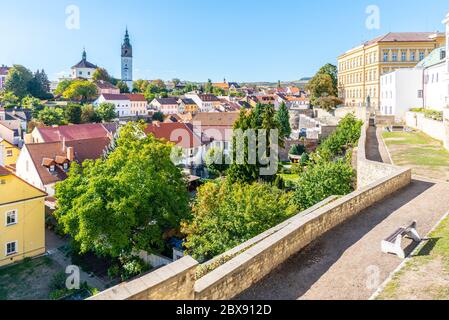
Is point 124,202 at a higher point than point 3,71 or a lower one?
lower

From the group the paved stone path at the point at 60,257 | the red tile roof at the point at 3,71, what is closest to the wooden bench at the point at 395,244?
the paved stone path at the point at 60,257

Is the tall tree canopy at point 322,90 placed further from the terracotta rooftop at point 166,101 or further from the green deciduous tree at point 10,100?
the green deciduous tree at point 10,100

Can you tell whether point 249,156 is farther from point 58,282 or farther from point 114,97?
point 114,97

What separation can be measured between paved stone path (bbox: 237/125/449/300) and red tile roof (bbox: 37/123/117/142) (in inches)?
1462

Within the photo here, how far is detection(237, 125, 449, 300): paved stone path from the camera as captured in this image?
24.4ft

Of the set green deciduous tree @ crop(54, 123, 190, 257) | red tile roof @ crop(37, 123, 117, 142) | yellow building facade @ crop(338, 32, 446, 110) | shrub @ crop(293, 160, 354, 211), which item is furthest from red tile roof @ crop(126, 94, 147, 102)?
shrub @ crop(293, 160, 354, 211)

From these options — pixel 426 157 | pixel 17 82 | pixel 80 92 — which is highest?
→ pixel 17 82

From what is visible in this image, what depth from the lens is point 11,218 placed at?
22.1 metres

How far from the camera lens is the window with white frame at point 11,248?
21859 millimetres

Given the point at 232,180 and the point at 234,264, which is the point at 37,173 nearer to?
the point at 232,180

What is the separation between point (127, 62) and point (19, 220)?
131 m

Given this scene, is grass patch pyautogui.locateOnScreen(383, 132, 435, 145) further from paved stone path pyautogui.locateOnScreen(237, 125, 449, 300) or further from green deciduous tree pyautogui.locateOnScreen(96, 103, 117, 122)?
green deciduous tree pyautogui.locateOnScreen(96, 103, 117, 122)

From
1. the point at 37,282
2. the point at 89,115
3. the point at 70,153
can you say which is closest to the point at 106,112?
the point at 89,115

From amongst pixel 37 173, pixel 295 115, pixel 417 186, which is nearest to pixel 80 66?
pixel 295 115
